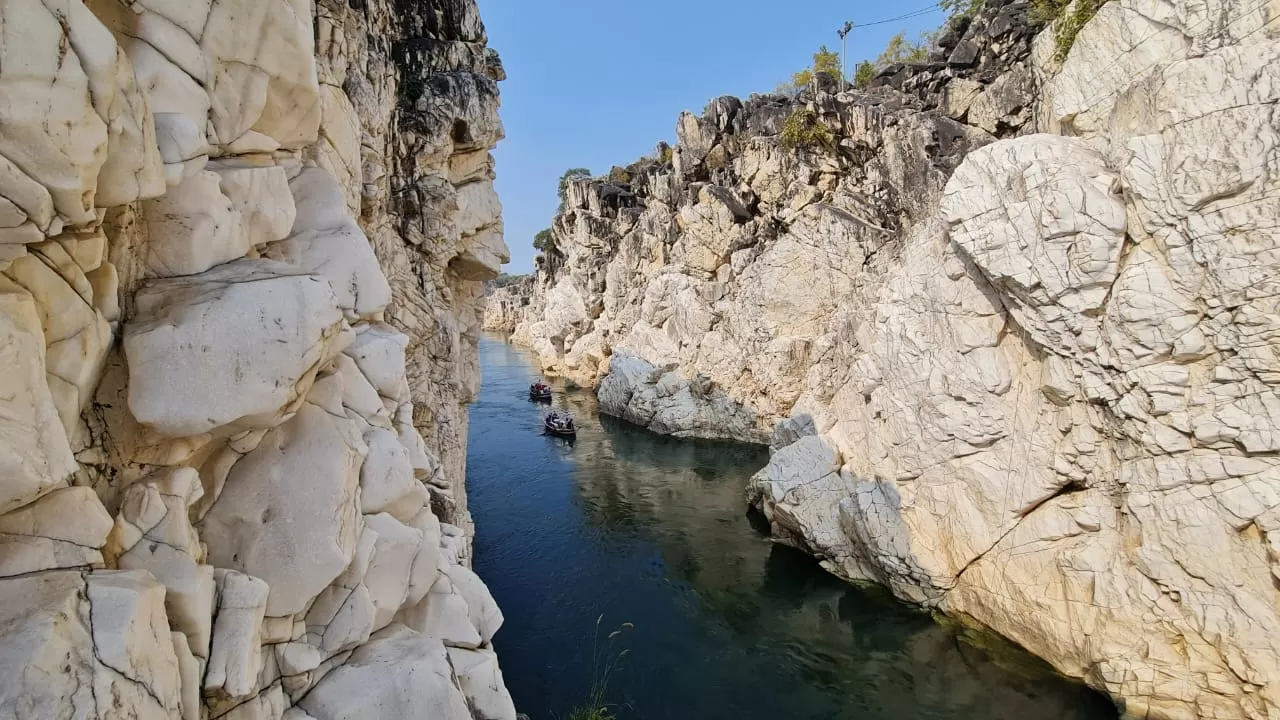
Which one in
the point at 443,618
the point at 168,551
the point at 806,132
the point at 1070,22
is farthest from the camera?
the point at 806,132

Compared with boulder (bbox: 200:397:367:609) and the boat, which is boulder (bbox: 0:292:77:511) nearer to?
boulder (bbox: 200:397:367:609)

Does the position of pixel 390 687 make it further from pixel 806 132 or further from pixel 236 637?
pixel 806 132

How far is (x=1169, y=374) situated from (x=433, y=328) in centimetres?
1499

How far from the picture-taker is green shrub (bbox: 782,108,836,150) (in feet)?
91.4

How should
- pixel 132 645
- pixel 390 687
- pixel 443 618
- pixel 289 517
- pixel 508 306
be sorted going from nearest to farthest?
pixel 132 645 → pixel 289 517 → pixel 390 687 → pixel 443 618 → pixel 508 306

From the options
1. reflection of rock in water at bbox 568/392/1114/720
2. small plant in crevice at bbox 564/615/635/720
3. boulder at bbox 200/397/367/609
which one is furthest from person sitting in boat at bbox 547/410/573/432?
boulder at bbox 200/397/367/609

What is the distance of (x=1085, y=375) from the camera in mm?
12508

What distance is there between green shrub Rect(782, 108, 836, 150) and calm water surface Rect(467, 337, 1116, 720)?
1632cm

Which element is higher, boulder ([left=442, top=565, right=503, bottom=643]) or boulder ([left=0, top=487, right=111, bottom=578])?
boulder ([left=0, top=487, right=111, bottom=578])

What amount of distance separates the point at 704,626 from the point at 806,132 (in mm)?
22855

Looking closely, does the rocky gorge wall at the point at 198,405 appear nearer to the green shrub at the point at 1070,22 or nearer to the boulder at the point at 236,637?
the boulder at the point at 236,637

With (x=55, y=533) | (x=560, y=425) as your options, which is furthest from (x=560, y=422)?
(x=55, y=533)

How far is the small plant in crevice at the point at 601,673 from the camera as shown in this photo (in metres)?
11.4

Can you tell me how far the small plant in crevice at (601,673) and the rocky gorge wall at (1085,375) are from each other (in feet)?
23.4
